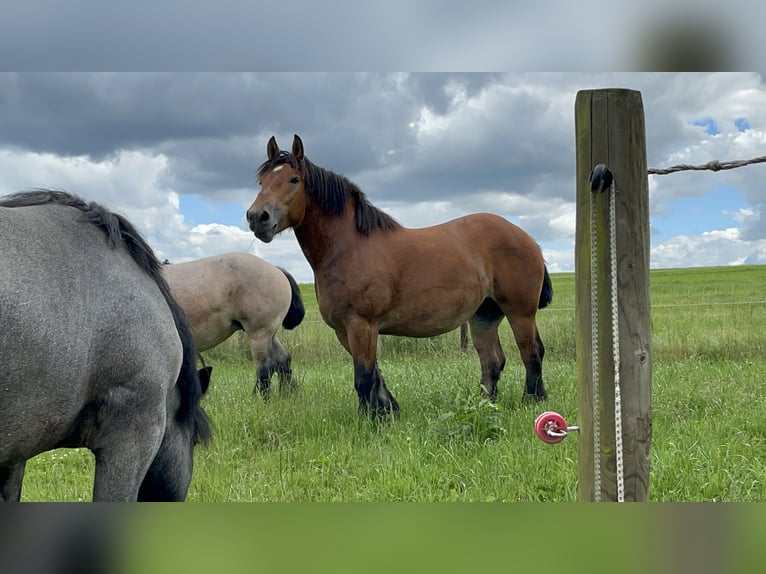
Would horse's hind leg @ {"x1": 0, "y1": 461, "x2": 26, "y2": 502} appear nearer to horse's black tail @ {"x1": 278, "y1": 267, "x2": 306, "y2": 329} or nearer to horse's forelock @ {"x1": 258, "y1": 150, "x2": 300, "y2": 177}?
horse's forelock @ {"x1": 258, "y1": 150, "x2": 300, "y2": 177}

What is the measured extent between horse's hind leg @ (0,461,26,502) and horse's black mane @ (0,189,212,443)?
65cm

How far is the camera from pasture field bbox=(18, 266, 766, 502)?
11.3 feet

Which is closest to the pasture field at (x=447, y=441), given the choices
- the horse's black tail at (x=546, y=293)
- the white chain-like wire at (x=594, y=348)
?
the horse's black tail at (x=546, y=293)

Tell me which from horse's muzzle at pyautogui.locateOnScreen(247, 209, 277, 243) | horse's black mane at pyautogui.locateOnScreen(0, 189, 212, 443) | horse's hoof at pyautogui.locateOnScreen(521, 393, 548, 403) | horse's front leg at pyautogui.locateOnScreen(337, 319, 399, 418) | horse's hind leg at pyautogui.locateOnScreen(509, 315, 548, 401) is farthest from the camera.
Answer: horse's hind leg at pyautogui.locateOnScreen(509, 315, 548, 401)

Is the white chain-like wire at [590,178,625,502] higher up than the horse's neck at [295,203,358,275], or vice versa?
the horse's neck at [295,203,358,275]

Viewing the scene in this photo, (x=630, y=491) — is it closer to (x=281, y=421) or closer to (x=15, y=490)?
(x=15, y=490)

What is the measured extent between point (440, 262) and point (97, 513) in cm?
458

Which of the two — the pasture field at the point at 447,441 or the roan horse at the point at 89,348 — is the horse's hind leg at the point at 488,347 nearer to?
the pasture field at the point at 447,441

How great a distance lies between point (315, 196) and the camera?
16.7ft

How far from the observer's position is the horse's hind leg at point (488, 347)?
593 cm

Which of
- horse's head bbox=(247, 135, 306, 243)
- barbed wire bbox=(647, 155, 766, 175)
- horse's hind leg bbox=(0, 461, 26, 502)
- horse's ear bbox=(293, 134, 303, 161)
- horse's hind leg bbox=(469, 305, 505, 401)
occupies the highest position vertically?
horse's ear bbox=(293, 134, 303, 161)

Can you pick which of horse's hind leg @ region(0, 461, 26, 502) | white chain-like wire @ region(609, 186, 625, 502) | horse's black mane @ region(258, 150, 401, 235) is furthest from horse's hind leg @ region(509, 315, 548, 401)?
horse's hind leg @ region(0, 461, 26, 502)

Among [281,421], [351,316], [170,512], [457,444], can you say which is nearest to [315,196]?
[351,316]

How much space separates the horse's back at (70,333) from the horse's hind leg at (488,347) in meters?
3.92
